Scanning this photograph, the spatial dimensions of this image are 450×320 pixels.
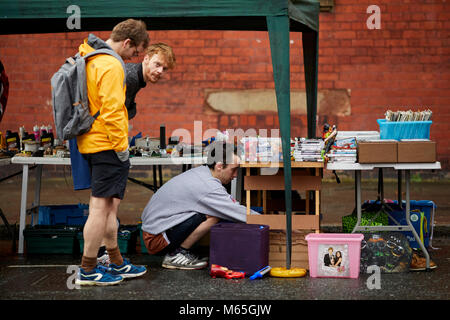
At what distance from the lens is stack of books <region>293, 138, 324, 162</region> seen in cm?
554

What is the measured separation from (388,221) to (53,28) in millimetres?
3612

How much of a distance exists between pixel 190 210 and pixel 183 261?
0.44m

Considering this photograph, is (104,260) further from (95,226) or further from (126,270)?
(95,226)

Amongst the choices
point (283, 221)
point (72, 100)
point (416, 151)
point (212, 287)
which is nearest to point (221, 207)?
point (283, 221)

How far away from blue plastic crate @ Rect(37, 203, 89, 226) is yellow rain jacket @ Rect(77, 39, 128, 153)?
2.18 metres

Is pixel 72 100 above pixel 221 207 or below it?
above

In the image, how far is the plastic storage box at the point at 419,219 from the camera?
6082 mm

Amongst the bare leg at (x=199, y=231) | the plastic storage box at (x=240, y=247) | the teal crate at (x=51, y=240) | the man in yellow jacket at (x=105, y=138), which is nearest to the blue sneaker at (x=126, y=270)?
the man in yellow jacket at (x=105, y=138)

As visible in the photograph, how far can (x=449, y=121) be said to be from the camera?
11672 millimetres

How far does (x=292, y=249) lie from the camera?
18.1ft

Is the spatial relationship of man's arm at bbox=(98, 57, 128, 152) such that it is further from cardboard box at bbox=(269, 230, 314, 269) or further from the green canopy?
cardboard box at bbox=(269, 230, 314, 269)

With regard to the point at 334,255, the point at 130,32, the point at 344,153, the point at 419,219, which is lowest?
the point at 334,255

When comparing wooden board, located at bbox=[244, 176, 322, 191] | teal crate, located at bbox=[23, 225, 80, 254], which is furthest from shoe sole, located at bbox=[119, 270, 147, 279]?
teal crate, located at bbox=[23, 225, 80, 254]
